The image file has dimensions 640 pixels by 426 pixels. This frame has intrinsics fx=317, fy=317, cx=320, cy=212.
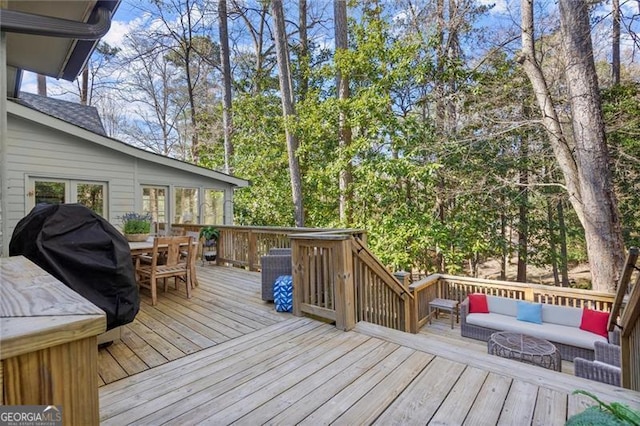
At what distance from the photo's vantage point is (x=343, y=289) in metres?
3.28

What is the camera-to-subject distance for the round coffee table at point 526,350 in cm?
398

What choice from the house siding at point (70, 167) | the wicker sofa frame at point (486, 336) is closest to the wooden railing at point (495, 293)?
the wicker sofa frame at point (486, 336)

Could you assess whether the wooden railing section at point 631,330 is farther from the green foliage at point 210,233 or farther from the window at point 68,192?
the window at point 68,192

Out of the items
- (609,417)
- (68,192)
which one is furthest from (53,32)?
(68,192)

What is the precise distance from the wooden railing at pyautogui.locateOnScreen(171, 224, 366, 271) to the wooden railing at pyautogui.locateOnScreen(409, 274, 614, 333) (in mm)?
2024

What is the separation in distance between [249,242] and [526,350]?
5.10m

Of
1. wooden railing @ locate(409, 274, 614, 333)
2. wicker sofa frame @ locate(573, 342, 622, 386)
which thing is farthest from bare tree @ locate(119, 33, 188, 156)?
wicker sofa frame @ locate(573, 342, 622, 386)

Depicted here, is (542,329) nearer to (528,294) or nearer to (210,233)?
(528,294)

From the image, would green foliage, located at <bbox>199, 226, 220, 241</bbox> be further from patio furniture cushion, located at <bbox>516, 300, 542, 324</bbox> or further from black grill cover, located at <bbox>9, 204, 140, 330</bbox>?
patio furniture cushion, located at <bbox>516, 300, 542, 324</bbox>

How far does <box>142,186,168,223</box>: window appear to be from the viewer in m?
7.96

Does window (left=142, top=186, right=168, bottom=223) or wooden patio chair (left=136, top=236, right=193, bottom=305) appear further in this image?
window (left=142, top=186, right=168, bottom=223)

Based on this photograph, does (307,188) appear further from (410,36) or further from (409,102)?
(410,36)

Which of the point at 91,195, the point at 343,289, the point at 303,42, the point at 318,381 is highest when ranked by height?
the point at 303,42

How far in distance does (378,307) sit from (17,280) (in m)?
3.59
